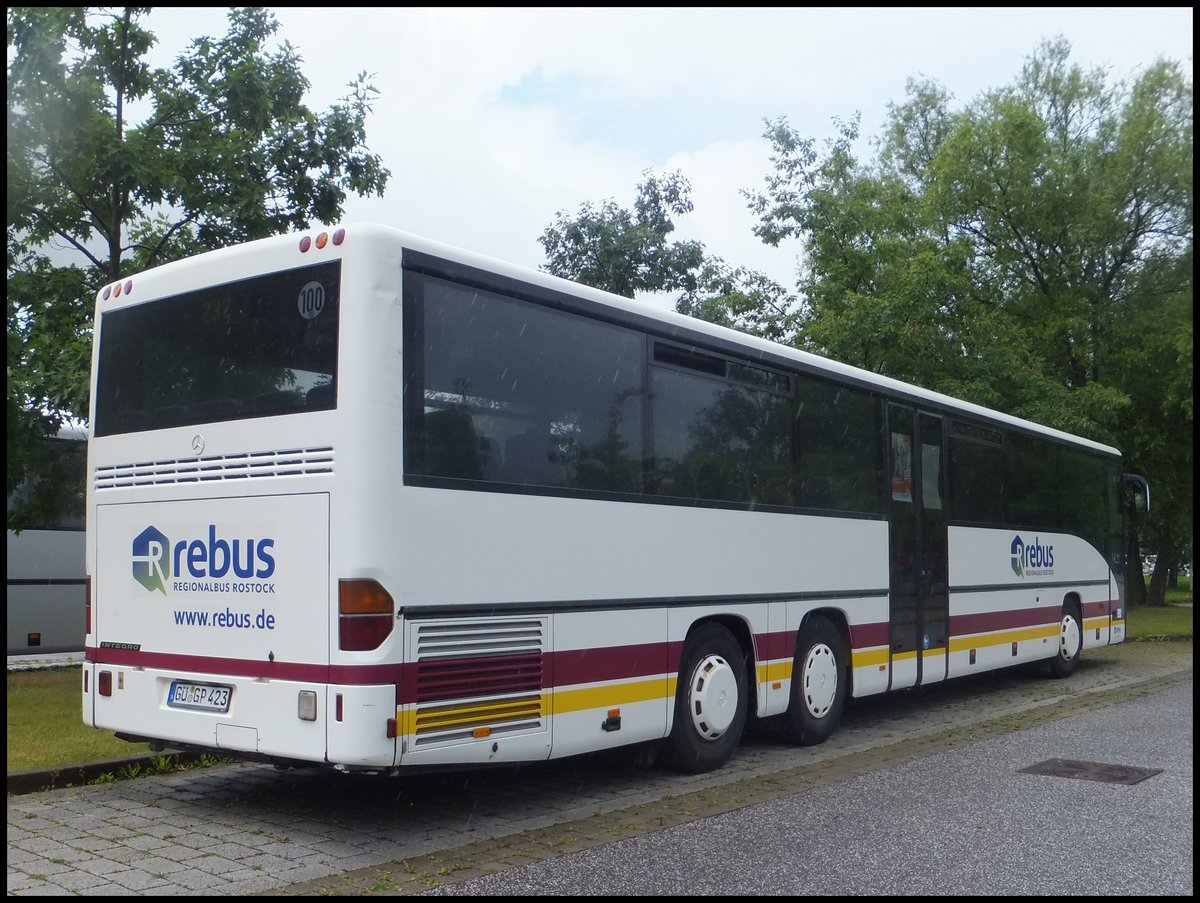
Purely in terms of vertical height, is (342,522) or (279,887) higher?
(342,522)

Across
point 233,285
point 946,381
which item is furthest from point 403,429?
point 946,381

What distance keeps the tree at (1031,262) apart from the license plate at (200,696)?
446 inches

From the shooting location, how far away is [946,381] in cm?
2131

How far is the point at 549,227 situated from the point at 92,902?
74.9ft

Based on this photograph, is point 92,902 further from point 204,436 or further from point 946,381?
point 946,381

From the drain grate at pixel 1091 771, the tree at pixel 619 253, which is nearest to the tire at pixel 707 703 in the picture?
the drain grate at pixel 1091 771

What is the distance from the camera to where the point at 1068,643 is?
16078 mm

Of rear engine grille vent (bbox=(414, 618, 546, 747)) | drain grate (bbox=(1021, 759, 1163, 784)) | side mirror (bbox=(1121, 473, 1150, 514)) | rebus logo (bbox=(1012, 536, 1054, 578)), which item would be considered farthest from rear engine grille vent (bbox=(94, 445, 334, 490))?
side mirror (bbox=(1121, 473, 1150, 514))

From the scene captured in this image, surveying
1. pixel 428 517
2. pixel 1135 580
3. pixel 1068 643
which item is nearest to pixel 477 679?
pixel 428 517

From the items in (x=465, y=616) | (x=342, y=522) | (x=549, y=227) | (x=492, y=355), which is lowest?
(x=465, y=616)

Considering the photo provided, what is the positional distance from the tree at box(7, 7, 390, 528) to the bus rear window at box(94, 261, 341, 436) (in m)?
3.86

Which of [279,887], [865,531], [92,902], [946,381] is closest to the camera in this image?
[92,902]

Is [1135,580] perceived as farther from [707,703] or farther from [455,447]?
[455,447]

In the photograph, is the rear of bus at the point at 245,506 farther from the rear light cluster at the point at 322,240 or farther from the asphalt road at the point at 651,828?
the asphalt road at the point at 651,828
